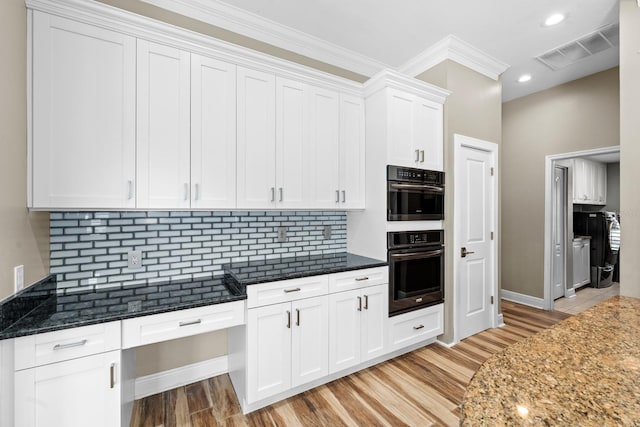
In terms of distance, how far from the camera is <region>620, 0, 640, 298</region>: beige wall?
2.04 metres

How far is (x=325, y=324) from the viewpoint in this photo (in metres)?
2.19

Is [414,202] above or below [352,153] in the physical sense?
below

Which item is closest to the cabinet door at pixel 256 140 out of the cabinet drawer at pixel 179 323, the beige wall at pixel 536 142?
the cabinet drawer at pixel 179 323

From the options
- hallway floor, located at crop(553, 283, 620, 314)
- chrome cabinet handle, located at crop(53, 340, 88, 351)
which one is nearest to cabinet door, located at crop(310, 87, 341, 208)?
chrome cabinet handle, located at crop(53, 340, 88, 351)

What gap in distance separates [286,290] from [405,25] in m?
2.61

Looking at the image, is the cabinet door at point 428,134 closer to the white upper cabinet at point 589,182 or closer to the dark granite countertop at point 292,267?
the dark granite countertop at point 292,267

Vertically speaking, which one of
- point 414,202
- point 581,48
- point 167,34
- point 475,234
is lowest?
point 475,234

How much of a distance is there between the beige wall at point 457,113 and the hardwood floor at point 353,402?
0.65 metres

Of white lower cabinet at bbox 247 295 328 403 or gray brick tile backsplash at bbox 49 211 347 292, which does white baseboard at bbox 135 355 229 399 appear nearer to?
white lower cabinet at bbox 247 295 328 403

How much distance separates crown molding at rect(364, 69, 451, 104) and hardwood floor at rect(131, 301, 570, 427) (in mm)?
2550

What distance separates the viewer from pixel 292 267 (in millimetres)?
2309

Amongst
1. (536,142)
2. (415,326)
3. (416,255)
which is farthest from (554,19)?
(415,326)

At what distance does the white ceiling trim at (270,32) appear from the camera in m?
2.26

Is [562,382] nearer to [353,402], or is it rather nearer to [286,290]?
[286,290]
